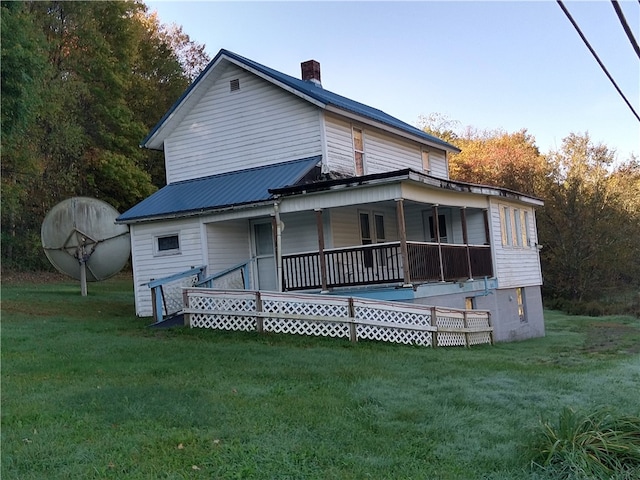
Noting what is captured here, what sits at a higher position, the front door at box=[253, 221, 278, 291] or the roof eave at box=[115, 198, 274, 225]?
the roof eave at box=[115, 198, 274, 225]

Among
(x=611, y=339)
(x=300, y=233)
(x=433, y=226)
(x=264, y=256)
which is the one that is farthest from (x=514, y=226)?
(x=264, y=256)

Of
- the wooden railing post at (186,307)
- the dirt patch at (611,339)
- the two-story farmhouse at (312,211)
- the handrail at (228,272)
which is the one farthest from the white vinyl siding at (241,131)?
the dirt patch at (611,339)

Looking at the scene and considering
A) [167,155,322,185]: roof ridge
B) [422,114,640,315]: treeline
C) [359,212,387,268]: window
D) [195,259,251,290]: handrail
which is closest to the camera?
[195,259,251,290]: handrail

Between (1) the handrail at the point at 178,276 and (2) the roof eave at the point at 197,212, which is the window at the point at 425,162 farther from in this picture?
(1) the handrail at the point at 178,276

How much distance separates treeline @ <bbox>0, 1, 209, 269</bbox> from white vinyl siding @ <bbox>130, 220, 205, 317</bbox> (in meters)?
10.7

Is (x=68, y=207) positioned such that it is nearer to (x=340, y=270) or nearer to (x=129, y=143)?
(x=340, y=270)

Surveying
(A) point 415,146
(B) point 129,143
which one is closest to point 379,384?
(A) point 415,146

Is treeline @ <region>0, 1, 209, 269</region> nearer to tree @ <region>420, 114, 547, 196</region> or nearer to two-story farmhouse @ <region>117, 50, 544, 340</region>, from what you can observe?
two-story farmhouse @ <region>117, 50, 544, 340</region>

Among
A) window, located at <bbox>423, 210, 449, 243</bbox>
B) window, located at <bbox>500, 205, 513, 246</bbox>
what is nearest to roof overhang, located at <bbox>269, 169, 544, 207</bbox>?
window, located at <bbox>500, 205, 513, 246</bbox>

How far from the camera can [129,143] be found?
1396 inches

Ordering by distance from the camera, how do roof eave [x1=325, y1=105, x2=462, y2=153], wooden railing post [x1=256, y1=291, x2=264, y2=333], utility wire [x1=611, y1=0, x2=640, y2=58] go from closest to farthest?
utility wire [x1=611, y1=0, x2=640, y2=58]
wooden railing post [x1=256, y1=291, x2=264, y2=333]
roof eave [x1=325, y1=105, x2=462, y2=153]

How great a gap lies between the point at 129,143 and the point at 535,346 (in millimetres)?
27366

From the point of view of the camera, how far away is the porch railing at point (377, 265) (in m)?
14.1

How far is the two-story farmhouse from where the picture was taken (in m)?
14.5
